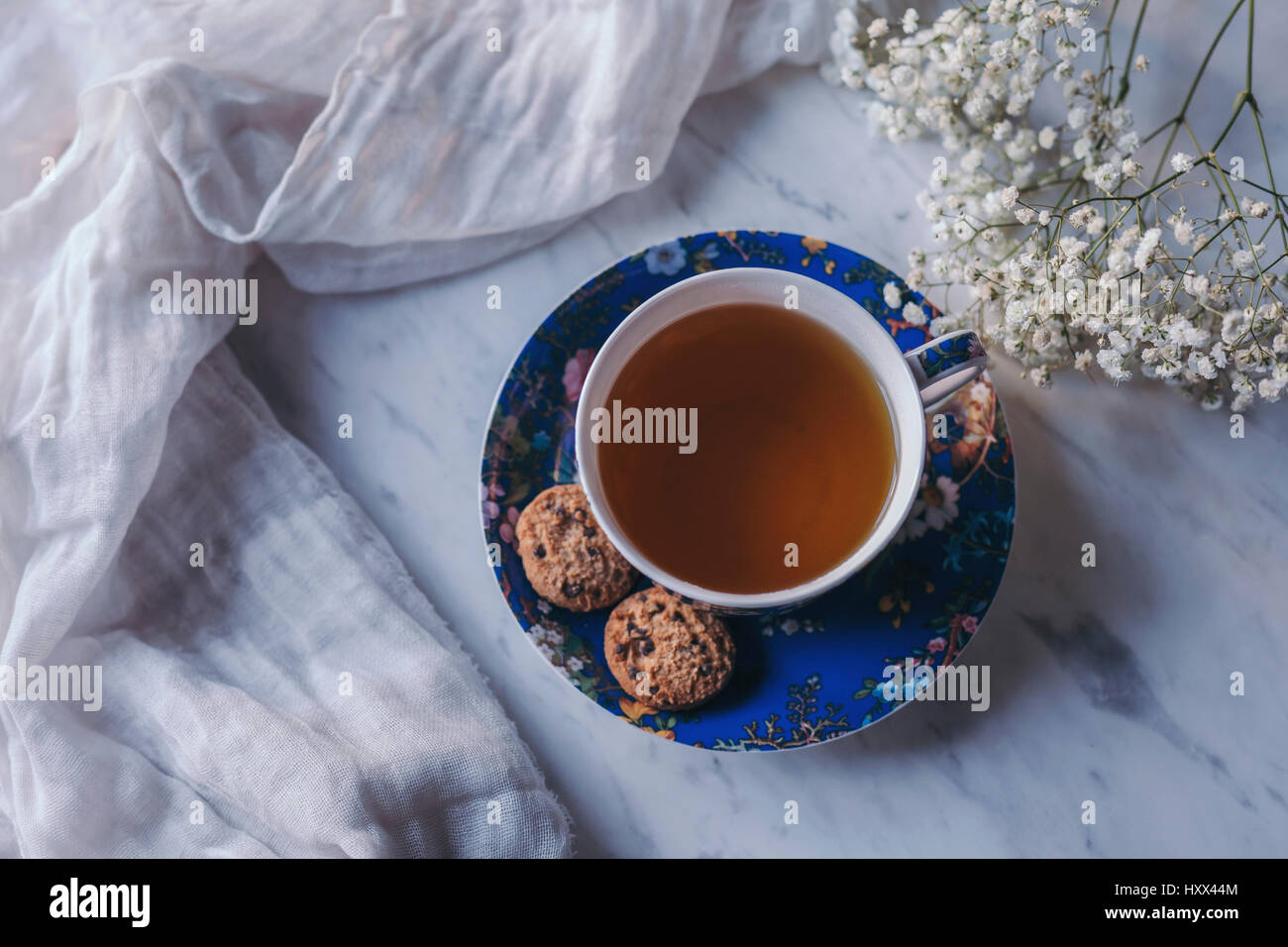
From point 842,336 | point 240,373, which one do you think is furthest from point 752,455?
point 240,373

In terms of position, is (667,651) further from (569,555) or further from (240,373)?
(240,373)

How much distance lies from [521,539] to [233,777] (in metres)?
0.41

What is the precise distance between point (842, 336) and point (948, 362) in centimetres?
11

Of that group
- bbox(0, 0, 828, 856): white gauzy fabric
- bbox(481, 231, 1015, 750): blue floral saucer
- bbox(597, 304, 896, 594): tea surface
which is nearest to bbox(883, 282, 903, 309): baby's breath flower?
bbox(481, 231, 1015, 750): blue floral saucer

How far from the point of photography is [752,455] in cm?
105

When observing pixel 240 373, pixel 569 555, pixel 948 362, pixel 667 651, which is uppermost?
pixel 240 373

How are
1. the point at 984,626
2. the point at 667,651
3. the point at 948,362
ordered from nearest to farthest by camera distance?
the point at 948,362, the point at 667,651, the point at 984,626

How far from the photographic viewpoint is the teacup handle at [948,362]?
3.12 feet

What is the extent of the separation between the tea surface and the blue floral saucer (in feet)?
0.32

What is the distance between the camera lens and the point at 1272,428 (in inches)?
48.3

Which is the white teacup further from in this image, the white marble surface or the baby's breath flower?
the white marble surface

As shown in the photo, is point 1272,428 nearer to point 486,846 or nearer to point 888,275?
point 888,275

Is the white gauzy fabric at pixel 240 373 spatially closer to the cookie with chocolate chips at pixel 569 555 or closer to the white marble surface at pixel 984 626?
the white marble surface at pixel 984 626
